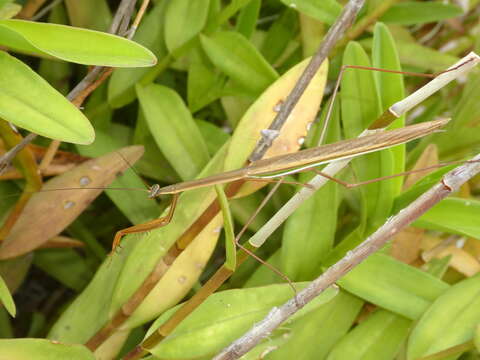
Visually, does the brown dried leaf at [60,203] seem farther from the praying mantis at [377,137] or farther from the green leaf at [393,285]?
the green leaf at [393,285]

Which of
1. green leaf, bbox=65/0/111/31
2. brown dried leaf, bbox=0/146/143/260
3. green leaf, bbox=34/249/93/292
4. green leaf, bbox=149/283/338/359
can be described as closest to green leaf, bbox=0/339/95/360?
green leaf, bbox=149/283/338/359

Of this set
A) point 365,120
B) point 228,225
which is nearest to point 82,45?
point 228,225

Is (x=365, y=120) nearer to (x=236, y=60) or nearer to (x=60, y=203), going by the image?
(x=236, y=60)

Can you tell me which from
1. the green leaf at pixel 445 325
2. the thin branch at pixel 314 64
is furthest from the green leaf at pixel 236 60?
the green leaf at pixel 445 325

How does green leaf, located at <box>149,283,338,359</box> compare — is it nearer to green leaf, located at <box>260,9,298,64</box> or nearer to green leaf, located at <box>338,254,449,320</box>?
green leaf, located at <box>338,254,449,320</box>

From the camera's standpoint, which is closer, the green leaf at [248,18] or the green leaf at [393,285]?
the green leaf at [393,285]
